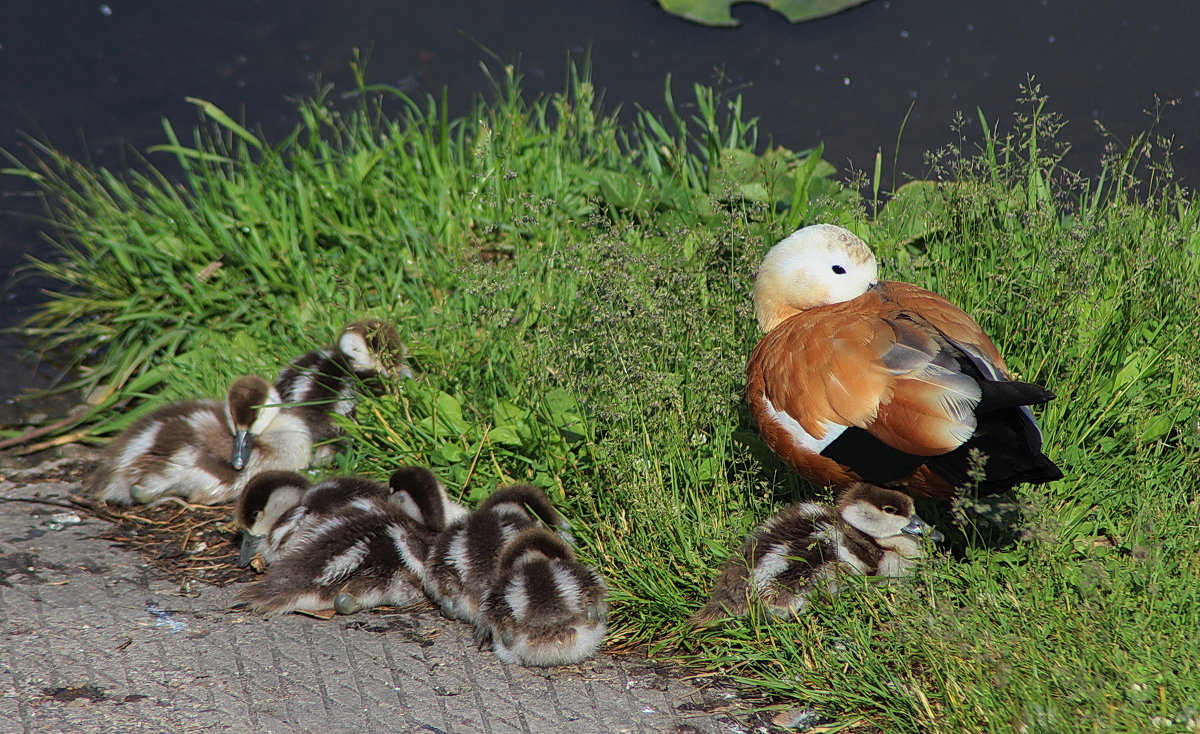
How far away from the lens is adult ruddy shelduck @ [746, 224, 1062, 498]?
325 centimetres

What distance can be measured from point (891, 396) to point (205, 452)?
2.79 m

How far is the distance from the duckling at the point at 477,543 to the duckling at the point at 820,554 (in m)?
0.70

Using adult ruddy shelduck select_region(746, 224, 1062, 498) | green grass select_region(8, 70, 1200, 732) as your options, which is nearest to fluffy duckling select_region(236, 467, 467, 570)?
green grass select_region(8, 70, 1200, 732)

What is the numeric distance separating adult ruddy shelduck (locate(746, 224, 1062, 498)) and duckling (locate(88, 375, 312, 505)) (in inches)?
80.2

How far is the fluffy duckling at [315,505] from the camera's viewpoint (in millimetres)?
4020

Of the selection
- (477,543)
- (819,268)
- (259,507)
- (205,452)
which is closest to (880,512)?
(819,268)

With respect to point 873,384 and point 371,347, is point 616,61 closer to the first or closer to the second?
point 371,347

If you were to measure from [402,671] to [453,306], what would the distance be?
6.38 feet

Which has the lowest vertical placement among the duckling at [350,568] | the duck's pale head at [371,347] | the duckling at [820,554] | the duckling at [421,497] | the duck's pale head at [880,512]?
the duckling at [350,568]

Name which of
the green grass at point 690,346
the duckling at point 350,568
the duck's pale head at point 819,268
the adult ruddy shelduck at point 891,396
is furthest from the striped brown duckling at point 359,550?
the duck's pale head at point 819,268

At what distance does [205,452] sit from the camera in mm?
4617

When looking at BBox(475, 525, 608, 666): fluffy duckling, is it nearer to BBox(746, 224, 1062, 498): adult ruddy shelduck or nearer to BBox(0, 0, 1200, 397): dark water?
BBox(746, 224, 1062, 498): adult ruddy shelduck

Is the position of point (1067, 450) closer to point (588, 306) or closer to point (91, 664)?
point (588, 306)

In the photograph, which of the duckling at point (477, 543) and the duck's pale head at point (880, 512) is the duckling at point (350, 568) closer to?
the duckling at point (477, 543)
